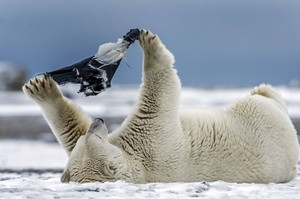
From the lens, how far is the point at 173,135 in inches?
249

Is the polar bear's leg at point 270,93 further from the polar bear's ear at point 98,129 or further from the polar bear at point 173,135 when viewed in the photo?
the polar bear's ear at point 98,129

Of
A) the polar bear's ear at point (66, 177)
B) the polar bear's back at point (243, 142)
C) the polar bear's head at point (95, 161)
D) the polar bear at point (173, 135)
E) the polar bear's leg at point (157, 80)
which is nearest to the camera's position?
the polar bear's head at point (95, 161)

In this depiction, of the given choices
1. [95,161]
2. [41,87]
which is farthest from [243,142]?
[41,87]

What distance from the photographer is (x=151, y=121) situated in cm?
641

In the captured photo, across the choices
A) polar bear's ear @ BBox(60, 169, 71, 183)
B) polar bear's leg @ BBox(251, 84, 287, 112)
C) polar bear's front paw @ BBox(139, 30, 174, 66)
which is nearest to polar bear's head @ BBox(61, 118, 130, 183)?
polar bear's ear @ BBox(60, 169, 71, 183)

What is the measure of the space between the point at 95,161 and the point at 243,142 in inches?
61.6

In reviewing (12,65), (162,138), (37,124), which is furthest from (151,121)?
(12,65)

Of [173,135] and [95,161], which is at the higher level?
[173,135]

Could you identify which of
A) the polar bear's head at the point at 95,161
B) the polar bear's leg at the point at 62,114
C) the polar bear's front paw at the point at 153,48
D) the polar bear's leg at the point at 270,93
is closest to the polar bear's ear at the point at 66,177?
the polar bear's head at the point at 95,161

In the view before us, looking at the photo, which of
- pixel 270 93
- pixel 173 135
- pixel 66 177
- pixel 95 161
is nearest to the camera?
pixel 95 161

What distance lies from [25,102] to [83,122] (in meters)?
23.9

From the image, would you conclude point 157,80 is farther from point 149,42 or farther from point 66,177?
point 66,177

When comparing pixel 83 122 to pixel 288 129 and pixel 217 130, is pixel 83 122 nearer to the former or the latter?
pixel 217 130

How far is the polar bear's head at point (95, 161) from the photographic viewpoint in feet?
18.7
